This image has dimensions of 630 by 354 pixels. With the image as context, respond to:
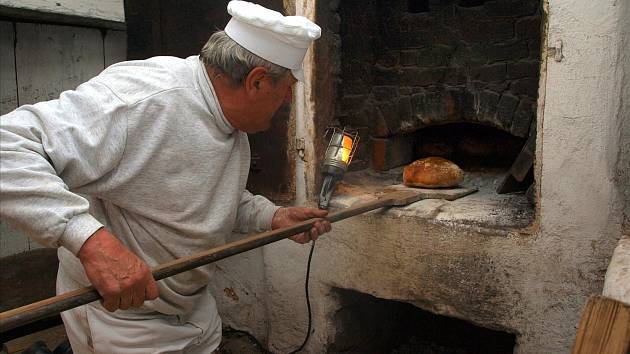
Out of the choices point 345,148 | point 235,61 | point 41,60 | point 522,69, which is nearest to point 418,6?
point 522,69

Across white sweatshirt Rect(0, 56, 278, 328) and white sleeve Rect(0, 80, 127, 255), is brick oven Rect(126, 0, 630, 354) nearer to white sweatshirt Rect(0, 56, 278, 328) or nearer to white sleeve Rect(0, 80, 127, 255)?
white sweatshirt Rect(0, 56, 278, 328)

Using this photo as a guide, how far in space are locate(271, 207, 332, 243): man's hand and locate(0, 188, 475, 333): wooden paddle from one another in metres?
0.03

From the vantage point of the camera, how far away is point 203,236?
5.63ft

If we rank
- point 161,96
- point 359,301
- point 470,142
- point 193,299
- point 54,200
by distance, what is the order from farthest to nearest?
point 470,142
point 359,301
point 193,299
point 161,96
point 54,200

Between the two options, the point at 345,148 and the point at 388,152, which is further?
the point at 388,152

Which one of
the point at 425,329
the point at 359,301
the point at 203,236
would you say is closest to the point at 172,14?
the point at 203,236

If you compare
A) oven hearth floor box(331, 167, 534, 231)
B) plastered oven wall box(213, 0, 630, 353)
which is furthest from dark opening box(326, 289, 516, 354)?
oven hearth floor box(331, 167, 534, 231)

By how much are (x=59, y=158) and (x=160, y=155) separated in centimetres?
31

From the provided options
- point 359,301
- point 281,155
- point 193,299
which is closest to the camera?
point 193,299

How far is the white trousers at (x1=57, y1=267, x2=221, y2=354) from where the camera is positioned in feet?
5.50

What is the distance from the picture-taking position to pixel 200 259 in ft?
4.75

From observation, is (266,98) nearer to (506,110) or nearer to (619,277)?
(619,277)

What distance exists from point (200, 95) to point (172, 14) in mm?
1445

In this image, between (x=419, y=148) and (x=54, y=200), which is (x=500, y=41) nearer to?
(x=419, y=148)
